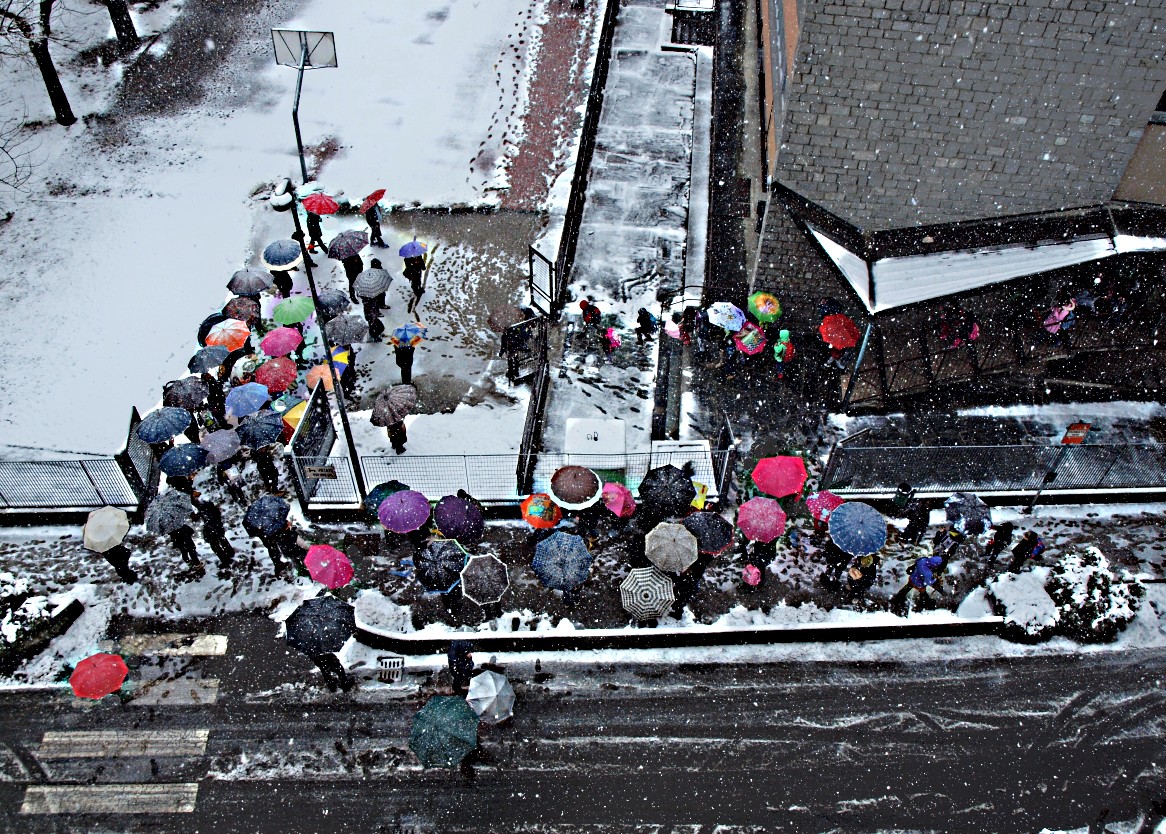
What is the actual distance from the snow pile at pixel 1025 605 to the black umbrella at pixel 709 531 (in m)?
5.06

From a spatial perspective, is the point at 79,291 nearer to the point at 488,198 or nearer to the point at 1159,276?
the point at 488,198

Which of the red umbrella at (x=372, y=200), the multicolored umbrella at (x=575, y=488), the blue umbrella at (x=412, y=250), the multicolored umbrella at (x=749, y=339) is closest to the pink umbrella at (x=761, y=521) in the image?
the multicolored umbrella at (x=575, y=488)

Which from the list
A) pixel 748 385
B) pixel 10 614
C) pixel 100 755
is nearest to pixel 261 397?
pixel 10 614

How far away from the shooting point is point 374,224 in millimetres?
22234

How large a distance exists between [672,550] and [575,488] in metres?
2.24

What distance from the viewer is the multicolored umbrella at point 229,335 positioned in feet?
58.3

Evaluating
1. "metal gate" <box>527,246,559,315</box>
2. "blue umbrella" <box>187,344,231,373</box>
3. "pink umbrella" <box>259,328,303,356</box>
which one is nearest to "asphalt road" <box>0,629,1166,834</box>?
"blue umbrella" <box>187,344,231,373</box>

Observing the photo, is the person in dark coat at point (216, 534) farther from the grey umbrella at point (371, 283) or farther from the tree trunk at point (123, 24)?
the tree trunk at point (123, 24)

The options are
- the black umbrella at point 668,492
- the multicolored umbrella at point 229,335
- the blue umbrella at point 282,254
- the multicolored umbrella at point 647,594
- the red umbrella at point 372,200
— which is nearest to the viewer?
the multicolored umbrella at point 647,594

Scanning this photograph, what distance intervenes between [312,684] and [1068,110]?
57.7 feet

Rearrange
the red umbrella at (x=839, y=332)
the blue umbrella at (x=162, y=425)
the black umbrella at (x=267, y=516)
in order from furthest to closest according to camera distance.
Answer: the red umbrella at (x=839, y=332), the blue umbrella at (x=162, y=425), the black umbrella at (x=267, y=516)

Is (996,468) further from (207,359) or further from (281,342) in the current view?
(207,359)

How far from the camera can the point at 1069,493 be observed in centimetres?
1655

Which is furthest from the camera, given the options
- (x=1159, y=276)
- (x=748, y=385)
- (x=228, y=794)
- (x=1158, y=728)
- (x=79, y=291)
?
(x=79, y=291)
